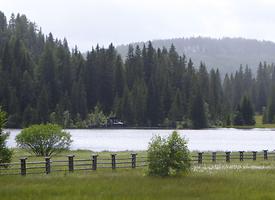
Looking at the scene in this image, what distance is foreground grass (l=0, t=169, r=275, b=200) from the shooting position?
83.5 feet

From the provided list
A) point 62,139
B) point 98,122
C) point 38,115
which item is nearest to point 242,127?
point 98,122

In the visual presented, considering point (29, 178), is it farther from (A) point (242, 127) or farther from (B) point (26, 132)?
(A) point (242, 127)

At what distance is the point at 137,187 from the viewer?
27.7m

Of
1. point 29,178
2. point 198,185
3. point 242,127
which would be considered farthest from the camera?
point 242,127

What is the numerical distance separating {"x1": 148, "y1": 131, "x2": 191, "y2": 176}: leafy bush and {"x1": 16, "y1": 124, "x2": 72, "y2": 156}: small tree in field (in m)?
24.0

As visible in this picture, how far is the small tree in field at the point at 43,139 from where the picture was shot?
56.0 meters

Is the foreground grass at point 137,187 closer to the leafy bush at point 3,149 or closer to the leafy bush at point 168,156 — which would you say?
the leafy bush at point 168,156

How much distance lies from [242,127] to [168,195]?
17072 centimetres

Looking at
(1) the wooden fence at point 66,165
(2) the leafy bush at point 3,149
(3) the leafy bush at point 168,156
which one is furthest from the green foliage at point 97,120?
(3) the leafy bush at point 168,156

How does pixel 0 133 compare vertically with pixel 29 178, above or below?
above

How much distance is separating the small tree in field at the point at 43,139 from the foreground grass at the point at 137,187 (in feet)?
78.0

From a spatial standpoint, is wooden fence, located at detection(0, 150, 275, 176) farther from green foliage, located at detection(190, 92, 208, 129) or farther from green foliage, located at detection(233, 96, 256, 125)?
green foliage, located at detection(233, 96, 256, 125)

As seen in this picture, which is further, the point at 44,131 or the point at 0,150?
the point at 44,131

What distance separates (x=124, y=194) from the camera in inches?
1007
